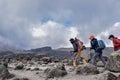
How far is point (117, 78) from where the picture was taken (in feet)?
74.3

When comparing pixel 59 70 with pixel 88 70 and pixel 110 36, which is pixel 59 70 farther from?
pixel 110 36

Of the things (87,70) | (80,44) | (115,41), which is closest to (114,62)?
(87,70)

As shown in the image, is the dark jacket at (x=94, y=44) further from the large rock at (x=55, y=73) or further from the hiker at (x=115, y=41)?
the large rock at (x=55, y=73)

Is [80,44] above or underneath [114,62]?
above

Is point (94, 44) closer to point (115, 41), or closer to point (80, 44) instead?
point (80, 44)

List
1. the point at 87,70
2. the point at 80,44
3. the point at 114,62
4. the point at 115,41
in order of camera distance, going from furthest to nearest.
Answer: the point at 80,44 < the point at 115,41 < the point at 114,62 < the point at 87,70

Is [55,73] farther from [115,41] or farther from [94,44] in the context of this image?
[115,41]

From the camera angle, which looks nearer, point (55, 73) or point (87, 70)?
point (87, 70)

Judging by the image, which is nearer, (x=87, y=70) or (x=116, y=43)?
(x=87, y=70)

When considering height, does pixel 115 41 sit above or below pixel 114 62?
above

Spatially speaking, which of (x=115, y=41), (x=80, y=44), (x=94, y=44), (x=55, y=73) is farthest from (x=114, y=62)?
(x=55, y=73)

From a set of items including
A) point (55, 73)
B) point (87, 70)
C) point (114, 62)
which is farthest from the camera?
point (55, 73)

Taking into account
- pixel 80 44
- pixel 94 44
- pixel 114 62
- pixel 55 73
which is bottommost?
pixel 55 73

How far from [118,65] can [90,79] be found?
11.7 ft
